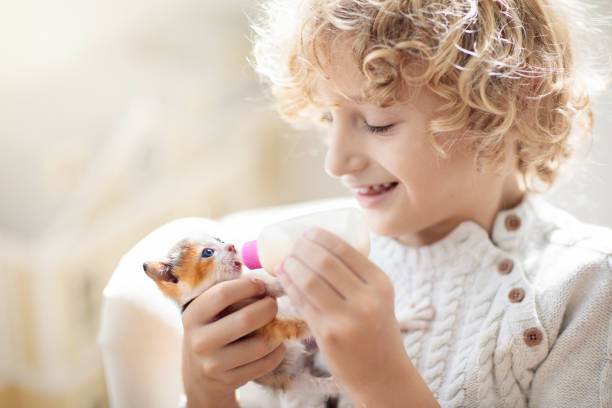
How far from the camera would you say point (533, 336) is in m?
0.76

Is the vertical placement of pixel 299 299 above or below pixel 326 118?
below

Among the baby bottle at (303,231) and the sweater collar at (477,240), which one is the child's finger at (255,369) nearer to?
the baby bottle at (303,231)

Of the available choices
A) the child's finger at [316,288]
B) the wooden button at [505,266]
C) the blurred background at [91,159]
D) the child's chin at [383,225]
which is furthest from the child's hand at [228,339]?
the blurred background at [91,159]

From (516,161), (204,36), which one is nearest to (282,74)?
(516,161)

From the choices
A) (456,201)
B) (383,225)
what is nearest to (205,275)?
(383,225)

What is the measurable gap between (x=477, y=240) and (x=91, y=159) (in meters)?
0.97

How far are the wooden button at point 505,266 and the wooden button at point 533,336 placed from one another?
97mm

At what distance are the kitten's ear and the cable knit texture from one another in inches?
14.6

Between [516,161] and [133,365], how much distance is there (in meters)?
0.69

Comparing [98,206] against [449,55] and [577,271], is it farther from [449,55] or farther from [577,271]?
[577,271]

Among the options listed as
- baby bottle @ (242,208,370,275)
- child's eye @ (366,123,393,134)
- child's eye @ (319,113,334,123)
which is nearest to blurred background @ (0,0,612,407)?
child's eye @ (319,113,334,123)

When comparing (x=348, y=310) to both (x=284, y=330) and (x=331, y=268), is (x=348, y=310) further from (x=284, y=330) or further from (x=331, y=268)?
(x=284, y=330)

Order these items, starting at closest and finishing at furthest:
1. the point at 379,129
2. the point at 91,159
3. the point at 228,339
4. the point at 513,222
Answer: the point at 228,339, the point at 379,129, the point at 513,222, the point at 91,159

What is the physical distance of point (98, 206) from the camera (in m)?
1.36
